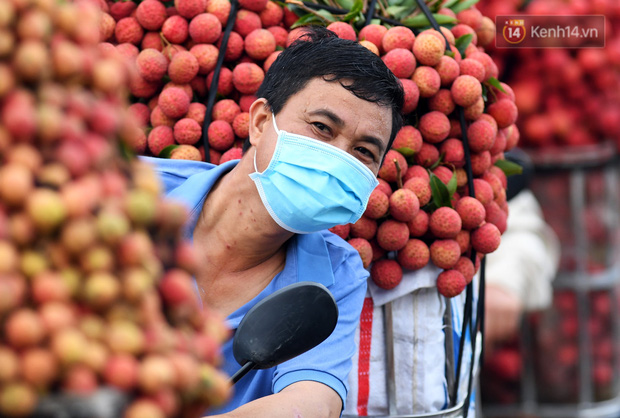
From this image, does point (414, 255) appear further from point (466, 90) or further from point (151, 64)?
point (151, 64)

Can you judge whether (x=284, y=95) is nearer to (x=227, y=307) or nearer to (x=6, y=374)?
(x=227, y=307)

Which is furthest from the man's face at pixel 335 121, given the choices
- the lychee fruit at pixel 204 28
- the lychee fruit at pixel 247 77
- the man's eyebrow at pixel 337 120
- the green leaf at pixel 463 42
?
the green leaf at pixel 463 42

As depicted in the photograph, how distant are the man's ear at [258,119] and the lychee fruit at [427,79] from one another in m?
0.40

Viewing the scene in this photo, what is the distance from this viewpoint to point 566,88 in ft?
9.66

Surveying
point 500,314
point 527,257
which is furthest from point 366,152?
point 527,257

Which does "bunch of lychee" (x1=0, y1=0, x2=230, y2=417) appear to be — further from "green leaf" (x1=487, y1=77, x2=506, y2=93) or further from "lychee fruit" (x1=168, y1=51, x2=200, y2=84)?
"green leaf" (x1=487, y1=77, x2=506, y2=93)

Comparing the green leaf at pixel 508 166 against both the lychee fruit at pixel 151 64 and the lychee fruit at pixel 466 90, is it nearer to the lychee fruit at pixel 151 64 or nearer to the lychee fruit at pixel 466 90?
the lychee fruit at pixel 466 90

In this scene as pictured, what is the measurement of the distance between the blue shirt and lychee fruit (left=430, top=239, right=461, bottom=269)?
0.22m

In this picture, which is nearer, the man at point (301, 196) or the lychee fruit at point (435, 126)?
the man at point (301, 196)

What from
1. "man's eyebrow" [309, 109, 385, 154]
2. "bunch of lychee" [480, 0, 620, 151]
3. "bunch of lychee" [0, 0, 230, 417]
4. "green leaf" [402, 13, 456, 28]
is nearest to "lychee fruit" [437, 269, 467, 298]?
"man's eyebrow" [309, 109, 385, 154]

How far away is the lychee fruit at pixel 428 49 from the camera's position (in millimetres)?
1650

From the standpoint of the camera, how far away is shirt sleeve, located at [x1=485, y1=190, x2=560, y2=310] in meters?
2.83

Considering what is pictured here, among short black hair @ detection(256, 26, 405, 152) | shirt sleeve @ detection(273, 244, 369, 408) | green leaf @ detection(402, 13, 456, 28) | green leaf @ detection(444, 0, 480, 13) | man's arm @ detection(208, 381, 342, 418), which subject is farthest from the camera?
green leaf @ detection(444, 0, 480, 13)

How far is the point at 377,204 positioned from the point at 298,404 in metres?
0.58
